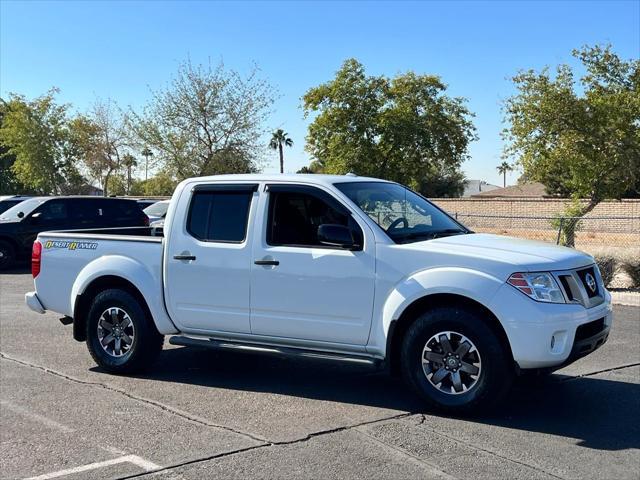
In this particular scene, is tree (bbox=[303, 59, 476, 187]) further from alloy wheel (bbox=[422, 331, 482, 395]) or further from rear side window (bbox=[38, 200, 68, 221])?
alloy wheel (bbox=[422, 331, 482, 395])

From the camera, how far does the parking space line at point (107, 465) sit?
4719 millimetres

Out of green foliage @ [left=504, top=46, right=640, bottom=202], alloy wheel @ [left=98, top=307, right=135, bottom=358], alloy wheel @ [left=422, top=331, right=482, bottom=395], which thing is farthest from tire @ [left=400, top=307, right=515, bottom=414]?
green foliage @ [left=504, top=46, right=640, bottom=202]

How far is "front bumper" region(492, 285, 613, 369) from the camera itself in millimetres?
5523

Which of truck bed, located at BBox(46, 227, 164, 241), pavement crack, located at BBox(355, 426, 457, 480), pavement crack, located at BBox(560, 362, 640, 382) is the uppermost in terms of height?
truck bed, located at BBox(46, 227, 164, 241)

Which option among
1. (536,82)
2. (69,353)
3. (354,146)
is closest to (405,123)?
(354,146)

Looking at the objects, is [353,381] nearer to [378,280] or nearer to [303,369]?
[303,369]

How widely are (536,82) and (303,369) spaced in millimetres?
12880

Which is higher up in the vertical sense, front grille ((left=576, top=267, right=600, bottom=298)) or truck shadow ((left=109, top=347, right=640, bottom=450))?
front grille ((left=576, top=267, right=600, bottom=298))

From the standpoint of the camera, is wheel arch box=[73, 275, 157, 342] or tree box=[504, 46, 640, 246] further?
Result: tree box=[504, 46, 640, 246]

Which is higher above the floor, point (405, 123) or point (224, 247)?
point (405, 123)

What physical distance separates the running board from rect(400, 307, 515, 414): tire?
377 millimetres

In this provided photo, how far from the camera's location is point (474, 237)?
21.5 feet

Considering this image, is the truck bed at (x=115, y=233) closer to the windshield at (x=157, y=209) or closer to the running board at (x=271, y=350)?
the running board at (x=271, y=350)

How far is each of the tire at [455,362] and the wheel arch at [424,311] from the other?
0.05 metres
